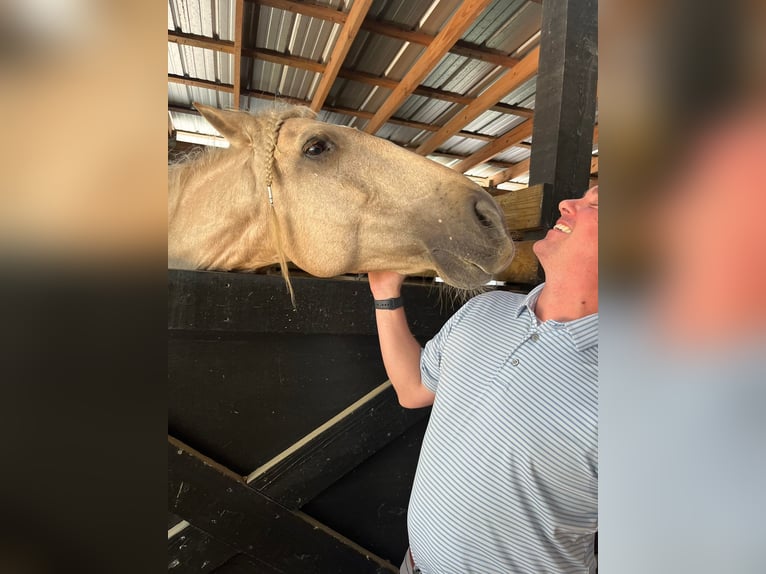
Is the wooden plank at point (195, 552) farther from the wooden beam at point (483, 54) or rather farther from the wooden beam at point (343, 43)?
the wooden beam at point (483, 54)

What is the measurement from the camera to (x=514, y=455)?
2.34ft

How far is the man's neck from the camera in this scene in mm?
720

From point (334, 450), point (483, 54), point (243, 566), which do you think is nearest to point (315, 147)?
point (334, 450)

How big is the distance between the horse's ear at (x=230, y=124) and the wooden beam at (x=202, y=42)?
1.52ft

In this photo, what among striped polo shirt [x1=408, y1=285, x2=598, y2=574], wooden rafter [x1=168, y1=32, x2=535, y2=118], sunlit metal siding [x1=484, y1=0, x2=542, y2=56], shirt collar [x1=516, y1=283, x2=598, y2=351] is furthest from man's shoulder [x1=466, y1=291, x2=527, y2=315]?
sunlit metal siding [x1=484, y1=0, x2=542, y2=56]

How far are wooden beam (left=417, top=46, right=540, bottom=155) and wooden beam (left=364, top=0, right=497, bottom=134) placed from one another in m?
0.27

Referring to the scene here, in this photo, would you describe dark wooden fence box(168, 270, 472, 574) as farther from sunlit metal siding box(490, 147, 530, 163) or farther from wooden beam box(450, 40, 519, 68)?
sunlit metal siding box(490, 147, 530, 163)

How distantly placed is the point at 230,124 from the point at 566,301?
80 cm

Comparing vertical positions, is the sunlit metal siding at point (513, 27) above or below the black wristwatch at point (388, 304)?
above

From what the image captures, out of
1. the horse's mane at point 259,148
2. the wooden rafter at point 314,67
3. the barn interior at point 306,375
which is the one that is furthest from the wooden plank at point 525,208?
the wooden rafter at point 314,67

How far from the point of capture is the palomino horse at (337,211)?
83cm
